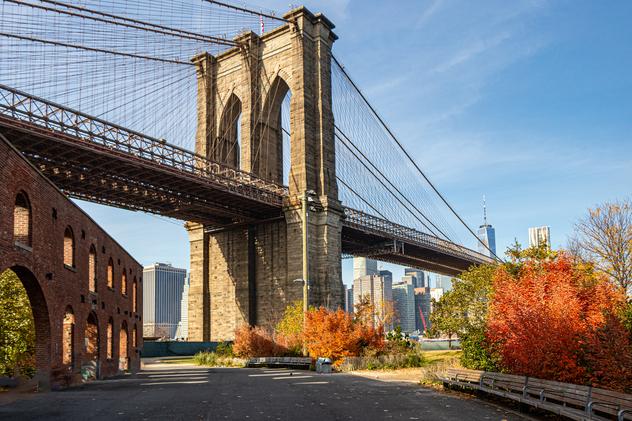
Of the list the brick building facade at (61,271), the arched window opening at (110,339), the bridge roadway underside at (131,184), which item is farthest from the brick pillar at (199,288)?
the arched window opening at (110,339)

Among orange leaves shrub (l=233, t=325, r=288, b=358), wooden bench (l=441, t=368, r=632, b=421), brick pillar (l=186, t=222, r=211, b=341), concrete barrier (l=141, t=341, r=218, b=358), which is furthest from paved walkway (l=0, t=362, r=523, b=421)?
brick pillar (l=186, t=222, r=211, b=341)

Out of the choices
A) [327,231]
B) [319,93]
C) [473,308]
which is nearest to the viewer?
[473,308]

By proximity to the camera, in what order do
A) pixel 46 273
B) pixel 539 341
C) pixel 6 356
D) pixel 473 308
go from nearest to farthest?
1. pixel 539 341
2. pixel 46 273
3. pixel 6 356
4. pixel 473 308

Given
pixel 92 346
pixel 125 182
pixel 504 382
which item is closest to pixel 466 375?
pixel 504 382

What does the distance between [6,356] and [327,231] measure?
3094 cm

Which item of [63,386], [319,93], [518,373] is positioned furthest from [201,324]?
[518,373]

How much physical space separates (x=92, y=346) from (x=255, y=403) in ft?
47.9

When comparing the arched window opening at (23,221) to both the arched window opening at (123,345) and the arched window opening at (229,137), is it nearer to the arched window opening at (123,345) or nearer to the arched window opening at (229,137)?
the arched window opening at (123,345)

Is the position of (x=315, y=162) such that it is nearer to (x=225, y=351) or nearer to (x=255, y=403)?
(x=225, y=351)

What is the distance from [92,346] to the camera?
96.1 ft

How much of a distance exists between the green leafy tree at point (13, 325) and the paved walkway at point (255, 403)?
2.59 metres

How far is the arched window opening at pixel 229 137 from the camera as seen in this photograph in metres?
61.8

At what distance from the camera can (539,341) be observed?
1612 cm

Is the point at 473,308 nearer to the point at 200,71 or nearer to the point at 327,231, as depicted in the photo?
the point at 327,231
